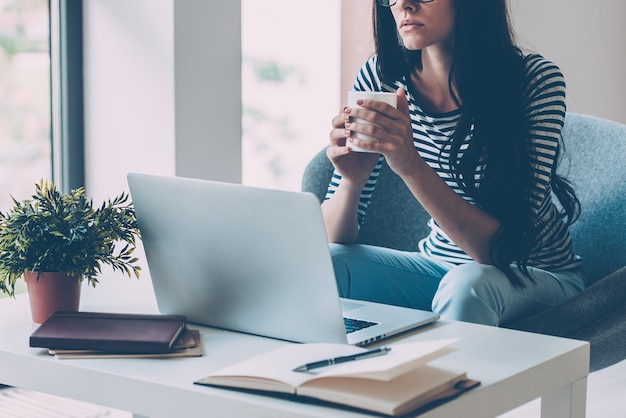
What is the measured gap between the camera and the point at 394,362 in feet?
2.82

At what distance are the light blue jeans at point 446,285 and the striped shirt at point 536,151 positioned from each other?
1.4 inches

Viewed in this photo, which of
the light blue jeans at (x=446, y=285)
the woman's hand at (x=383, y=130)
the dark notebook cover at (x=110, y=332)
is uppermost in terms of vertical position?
the woman's hand at (x=383, y=130)

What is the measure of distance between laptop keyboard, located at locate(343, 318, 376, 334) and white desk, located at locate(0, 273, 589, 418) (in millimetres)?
62

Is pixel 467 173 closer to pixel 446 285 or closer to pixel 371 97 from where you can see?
pixel 446 285

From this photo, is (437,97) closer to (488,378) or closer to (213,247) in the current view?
(213,247)

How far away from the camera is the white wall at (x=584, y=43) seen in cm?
357

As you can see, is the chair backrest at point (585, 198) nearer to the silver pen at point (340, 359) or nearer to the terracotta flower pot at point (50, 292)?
the terracotta flower pot at point (50, 292)

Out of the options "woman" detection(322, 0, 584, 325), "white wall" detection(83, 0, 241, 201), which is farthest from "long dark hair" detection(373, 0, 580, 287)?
"white wall" detection(83, 0, 241, 201)

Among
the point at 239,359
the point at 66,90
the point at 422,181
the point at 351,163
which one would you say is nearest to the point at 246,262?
the point at 239,359

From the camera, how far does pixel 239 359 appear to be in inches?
41.4

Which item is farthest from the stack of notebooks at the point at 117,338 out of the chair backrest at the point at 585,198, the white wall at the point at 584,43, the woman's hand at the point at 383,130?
the white wall at the point at 584,43

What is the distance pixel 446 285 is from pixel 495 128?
0.34 metres

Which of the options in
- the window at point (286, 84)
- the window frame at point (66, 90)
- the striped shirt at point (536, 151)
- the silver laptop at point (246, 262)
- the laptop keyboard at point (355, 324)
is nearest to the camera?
the silver laptop at point (246, 262)

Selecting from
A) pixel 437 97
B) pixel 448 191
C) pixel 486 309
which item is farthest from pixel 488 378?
pixel 437 97
